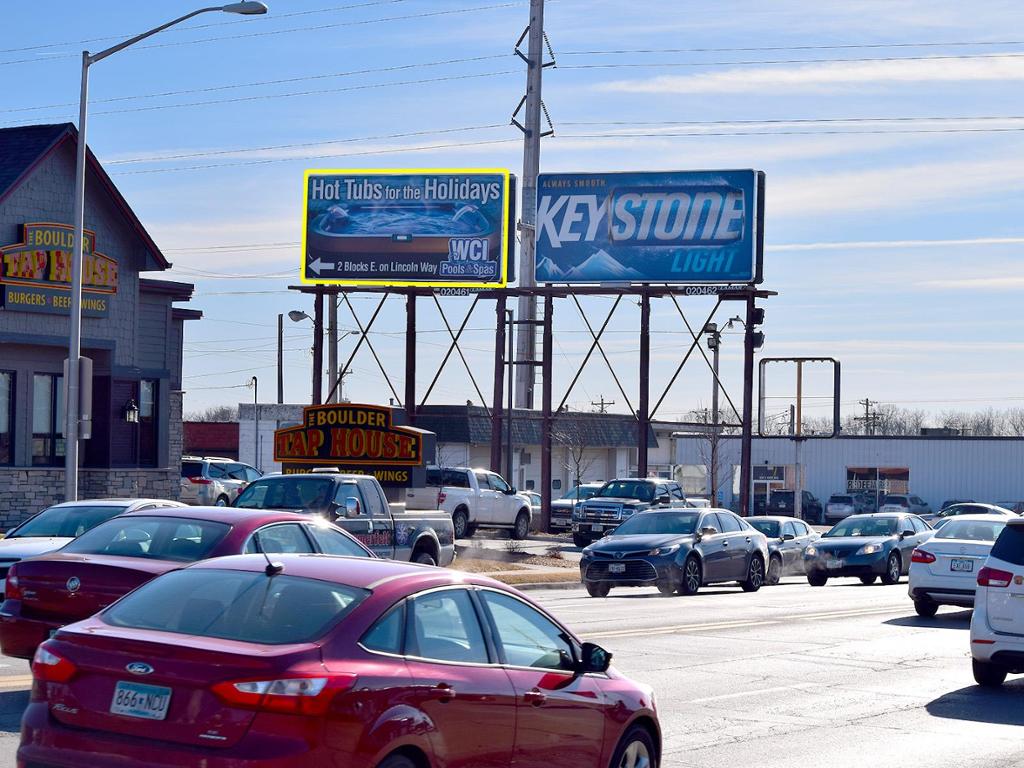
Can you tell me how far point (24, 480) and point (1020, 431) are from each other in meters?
136

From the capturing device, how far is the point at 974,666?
1455cm

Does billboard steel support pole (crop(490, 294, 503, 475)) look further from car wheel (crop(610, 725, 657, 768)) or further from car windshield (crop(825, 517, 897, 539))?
car wheel (crop(610, 725, 657, 768))

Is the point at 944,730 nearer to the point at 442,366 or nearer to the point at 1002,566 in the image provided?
the point at 1002,566

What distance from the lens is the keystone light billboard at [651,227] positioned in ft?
159

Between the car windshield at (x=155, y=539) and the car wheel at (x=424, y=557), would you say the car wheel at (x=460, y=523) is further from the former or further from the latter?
the car windshield at (x=155, y=539)

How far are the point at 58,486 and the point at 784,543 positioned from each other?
654 inches

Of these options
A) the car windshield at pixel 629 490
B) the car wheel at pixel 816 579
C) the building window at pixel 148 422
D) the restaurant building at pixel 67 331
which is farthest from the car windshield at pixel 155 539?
the car windshield at pixel 629 490

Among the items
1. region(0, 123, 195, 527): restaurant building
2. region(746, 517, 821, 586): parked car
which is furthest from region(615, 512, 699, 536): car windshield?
region(0, 123, 195, 527): restaurant building

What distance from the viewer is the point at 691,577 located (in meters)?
26.5

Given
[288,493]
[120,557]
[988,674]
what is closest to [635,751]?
[120,557]

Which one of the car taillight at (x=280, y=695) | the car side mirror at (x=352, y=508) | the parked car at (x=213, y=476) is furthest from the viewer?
the parked car at (x=213, y=476)

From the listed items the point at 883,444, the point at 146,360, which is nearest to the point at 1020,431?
the point at 883,444

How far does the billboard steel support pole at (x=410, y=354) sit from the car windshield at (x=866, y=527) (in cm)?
2059

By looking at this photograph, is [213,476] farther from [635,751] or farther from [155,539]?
[635,751]
